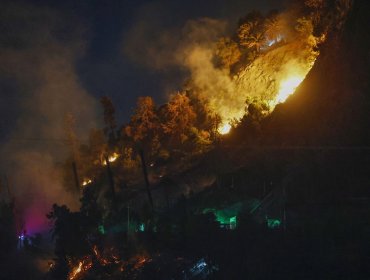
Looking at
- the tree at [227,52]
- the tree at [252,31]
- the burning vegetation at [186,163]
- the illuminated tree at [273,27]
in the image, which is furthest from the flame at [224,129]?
the illuminated tree at [273,27]

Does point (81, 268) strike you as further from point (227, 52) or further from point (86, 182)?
point (227, 52)

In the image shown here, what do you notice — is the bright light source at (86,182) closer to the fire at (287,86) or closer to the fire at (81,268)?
the fire at (81,268)

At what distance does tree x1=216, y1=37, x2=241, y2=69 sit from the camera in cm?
4466

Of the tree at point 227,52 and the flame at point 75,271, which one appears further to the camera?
the tree at point 227,52

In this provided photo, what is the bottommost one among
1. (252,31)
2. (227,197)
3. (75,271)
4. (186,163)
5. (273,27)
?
(75,271)

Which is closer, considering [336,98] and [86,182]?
[336,98]

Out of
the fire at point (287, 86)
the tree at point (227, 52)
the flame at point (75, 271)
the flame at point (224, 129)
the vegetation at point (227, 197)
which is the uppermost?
the tree at point (227, 52)

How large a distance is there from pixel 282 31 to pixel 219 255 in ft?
97.2

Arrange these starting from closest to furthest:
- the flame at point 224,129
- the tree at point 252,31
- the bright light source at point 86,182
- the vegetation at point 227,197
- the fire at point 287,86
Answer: the vegetation at point 227,197 → the fire at point 287,86 → the flame at point 224,129 → the tree at point 252,31 → the bright light source at point 86,182

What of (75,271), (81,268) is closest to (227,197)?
(81,268)

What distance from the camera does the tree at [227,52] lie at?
147 feet

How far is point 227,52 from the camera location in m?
44.7

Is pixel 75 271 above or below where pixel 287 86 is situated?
below

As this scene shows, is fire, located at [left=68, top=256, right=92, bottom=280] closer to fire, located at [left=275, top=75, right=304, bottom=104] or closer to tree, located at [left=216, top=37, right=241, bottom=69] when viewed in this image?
fire, located at [left=275, top=75, right=304, bottom=104]
